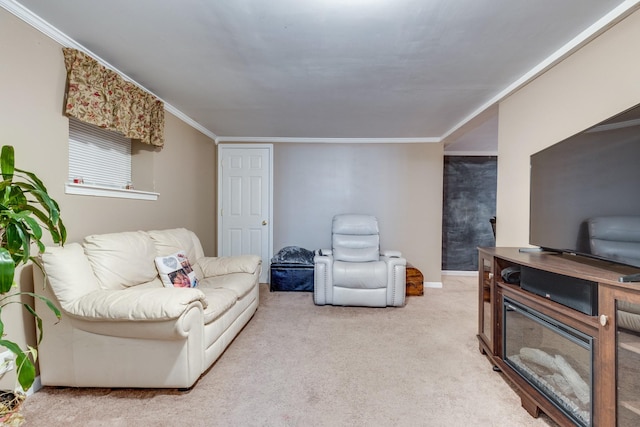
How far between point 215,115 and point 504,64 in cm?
287

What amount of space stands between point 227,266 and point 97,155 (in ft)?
4.87

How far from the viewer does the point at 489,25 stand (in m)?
1.75

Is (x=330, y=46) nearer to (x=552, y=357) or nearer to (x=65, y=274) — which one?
(x=65, y=274)

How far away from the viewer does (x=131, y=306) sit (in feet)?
5.50

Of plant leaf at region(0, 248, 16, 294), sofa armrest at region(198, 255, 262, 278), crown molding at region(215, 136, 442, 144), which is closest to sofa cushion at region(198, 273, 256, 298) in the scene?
sofa armrest at region(198, 255, 262, 278)

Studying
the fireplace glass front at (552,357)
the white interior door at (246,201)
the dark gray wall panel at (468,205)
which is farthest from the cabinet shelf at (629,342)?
the dark gray wall panel at (468,205)

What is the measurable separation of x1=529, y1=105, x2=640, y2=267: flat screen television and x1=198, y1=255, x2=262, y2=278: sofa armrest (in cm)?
244

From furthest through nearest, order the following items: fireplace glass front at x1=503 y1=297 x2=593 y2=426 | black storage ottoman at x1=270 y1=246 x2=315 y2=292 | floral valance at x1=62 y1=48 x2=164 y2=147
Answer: black storage ottoman at x1=270 y1=246 x2=315 y2=292 < floral valance at x1=62 y1=48 x2=164 y2=147 < fireplace glass front at x1=503 y1=297 x2=593 y2=426

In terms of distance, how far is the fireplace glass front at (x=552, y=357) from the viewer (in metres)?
1.34

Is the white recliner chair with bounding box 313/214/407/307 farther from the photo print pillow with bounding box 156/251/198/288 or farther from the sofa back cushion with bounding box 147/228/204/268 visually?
the photo print pillow with bounding box 156/251/198/288

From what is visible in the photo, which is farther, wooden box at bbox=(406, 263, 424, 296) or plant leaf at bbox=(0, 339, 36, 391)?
wooden box at bbox=(406, 263, 424, 296)

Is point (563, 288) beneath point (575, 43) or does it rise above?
beneath

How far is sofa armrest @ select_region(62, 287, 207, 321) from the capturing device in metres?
1.66

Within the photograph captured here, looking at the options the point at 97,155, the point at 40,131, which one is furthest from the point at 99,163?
the point at 40,131
